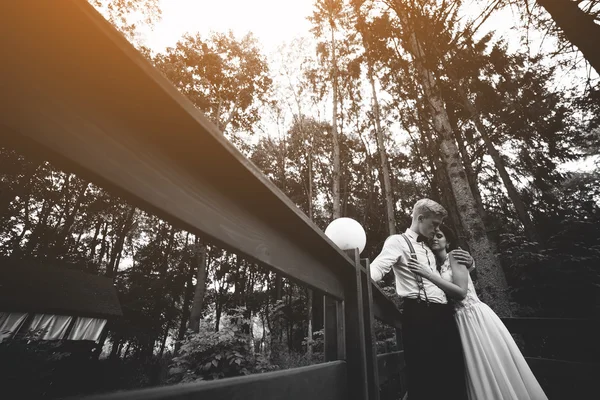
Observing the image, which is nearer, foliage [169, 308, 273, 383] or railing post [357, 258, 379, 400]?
railing post [357, 258, 379, 400]

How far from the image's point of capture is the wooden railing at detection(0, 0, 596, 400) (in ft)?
1.41

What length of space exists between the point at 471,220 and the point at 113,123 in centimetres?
539

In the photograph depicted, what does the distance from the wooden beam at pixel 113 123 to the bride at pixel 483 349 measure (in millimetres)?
1947

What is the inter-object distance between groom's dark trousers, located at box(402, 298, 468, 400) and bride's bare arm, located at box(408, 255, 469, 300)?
0.16 meters

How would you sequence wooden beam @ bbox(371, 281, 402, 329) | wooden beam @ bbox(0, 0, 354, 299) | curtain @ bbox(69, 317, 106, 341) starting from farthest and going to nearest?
curtain @ bbox(69, 317, 106, 341) → wooden beam @ bbox(371, 281, 402, 329) → wooden beam @ bbox(0, 0, 354, 299)

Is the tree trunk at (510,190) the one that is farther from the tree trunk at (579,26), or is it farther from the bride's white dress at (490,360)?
the bride's white dress at (490,360)

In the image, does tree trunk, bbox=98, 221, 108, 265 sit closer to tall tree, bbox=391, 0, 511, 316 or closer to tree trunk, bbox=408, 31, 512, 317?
tall tree, bbox=391, 0, 511, 316

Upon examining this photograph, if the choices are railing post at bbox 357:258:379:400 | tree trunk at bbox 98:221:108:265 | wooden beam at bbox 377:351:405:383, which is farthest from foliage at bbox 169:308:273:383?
tree trunk at bbox 98:221:108:265

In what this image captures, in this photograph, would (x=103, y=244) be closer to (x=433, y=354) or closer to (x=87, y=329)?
(x=87, y=329)

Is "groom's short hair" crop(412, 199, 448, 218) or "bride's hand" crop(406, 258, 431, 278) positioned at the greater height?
"groom's short hair" crop(412, 199, 448, 218)

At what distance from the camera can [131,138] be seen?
56cm

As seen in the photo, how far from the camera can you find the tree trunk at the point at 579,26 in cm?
326

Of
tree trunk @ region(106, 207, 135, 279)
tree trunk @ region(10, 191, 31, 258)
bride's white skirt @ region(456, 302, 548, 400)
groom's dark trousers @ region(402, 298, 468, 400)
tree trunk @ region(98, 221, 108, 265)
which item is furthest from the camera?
tree trunk @ region(98, 221, 108, 265)

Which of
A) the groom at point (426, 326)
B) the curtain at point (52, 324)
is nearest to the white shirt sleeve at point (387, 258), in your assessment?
the groom at point (426, 326)
